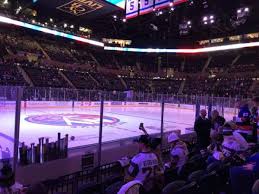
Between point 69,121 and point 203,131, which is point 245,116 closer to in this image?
point 203,131

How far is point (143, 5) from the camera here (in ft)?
34.1

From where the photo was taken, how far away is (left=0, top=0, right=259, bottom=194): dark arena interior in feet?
11.2

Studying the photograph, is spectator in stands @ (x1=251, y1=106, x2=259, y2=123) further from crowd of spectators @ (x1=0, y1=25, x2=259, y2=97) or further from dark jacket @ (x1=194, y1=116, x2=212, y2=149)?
crowd of spectators @ (x1=0, y1=25, x2=259, y2=97)

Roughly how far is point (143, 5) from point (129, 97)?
7228 millimetres

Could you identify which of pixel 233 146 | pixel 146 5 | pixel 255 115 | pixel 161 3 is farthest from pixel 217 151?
pixel 146 5

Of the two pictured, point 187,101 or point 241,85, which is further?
point 241,85

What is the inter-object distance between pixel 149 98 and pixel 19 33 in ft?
75.4

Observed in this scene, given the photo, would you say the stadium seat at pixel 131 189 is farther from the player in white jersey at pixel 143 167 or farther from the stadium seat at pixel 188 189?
the player in white jersey at pixel 143 167

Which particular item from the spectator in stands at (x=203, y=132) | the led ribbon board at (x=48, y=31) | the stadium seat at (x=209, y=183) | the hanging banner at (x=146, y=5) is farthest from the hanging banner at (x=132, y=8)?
the led ribbon board at (x=48, y=31)

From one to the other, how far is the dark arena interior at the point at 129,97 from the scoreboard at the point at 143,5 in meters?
0.04

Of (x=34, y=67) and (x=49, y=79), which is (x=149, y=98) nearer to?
(x=49, y=79)

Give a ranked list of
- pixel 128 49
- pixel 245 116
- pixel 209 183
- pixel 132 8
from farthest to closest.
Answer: pixel 128 49, pixel 132 8, pixel 245 116, pixel 209 183

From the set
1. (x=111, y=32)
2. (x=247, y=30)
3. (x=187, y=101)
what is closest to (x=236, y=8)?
(x=187, y=101)

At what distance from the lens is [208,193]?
9.12 ft
